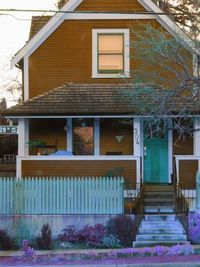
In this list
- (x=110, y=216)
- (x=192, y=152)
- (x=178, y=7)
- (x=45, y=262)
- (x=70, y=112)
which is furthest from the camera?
(x=178, y=7)

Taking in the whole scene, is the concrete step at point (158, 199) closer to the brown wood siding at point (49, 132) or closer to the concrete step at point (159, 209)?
the concrete step at point (159, 209)

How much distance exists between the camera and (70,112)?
20.3 metres

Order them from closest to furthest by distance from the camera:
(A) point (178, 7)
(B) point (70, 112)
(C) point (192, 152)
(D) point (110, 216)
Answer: (D) point (110, 216) → (B) point (70, 112) → (C) point (192, 152) → (A) point (178, 7)

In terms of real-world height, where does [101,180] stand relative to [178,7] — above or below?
below

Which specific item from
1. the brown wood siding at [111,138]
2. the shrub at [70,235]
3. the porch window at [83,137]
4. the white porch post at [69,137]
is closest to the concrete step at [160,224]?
the shrub at [70,235]

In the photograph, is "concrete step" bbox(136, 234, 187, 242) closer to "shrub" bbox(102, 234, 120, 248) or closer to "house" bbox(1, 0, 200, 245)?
"shrub" bbox(102, 234, 120, 248)

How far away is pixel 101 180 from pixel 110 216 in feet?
3.69

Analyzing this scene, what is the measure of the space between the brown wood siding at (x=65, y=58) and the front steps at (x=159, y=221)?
482 centimetres

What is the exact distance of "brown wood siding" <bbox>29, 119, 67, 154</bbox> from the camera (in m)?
22.2

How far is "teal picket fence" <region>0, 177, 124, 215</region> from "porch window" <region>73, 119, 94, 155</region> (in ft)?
14.4

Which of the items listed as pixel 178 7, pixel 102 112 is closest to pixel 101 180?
pixel 102 112

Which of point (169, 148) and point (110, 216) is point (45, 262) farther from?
point (169, 148)

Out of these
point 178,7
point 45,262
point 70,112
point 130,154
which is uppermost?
point 178,7

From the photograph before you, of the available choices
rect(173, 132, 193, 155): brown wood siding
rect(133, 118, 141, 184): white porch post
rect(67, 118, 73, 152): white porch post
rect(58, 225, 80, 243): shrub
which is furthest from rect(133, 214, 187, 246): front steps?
rect(67, 118, 73, 152): white porch post
